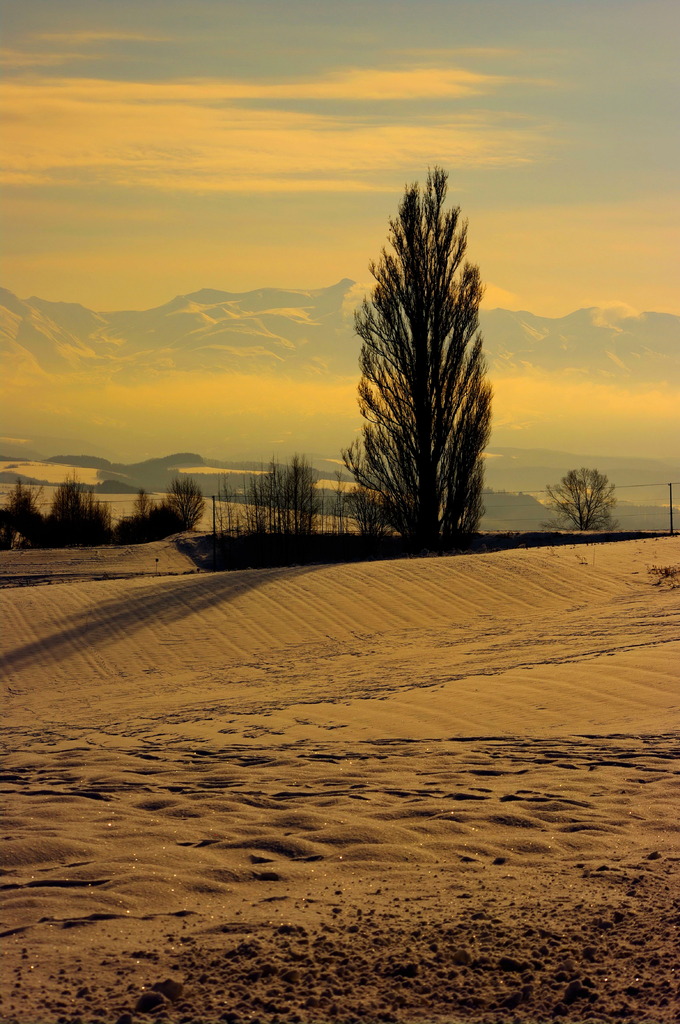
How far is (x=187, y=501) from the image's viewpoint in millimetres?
53656

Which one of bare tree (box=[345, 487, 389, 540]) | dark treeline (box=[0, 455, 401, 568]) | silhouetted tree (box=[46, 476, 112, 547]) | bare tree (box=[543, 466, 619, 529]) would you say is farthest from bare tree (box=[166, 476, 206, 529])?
bare tree (box=[543, 466, 619, 529])

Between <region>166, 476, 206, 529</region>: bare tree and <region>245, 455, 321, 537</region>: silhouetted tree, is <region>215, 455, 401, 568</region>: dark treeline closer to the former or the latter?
<region>245, 455, 321, 537</region>: silhouetted tree

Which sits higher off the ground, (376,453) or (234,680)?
(376,453)

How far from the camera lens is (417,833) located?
5777mm

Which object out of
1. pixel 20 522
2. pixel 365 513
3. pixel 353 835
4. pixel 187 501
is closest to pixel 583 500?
pixel 187 501

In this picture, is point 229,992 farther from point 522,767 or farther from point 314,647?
point 314,647

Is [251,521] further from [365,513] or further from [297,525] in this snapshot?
Answer: [365,513]

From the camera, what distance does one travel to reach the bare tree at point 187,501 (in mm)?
52062

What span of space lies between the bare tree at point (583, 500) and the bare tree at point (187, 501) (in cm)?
2012

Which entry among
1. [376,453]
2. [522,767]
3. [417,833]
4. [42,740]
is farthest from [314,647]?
[376,453]

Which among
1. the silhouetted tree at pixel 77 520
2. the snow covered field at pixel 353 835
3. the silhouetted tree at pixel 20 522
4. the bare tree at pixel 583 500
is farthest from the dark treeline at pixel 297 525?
the snow covered field at pixel 353 835

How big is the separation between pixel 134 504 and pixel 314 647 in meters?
38.4

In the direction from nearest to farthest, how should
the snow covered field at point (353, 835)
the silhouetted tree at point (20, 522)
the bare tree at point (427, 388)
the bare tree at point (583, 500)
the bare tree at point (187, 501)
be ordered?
the snow covered field at point (353, 835) → the bare tree at point (427, 388) → the silhouetted tree at point (20, 522) → the bare tree at point (187, 501) → the bare tree at point (583, 500)

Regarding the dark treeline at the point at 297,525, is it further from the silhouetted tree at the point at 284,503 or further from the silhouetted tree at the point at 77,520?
the silhouetted tree at the point at 77,520
